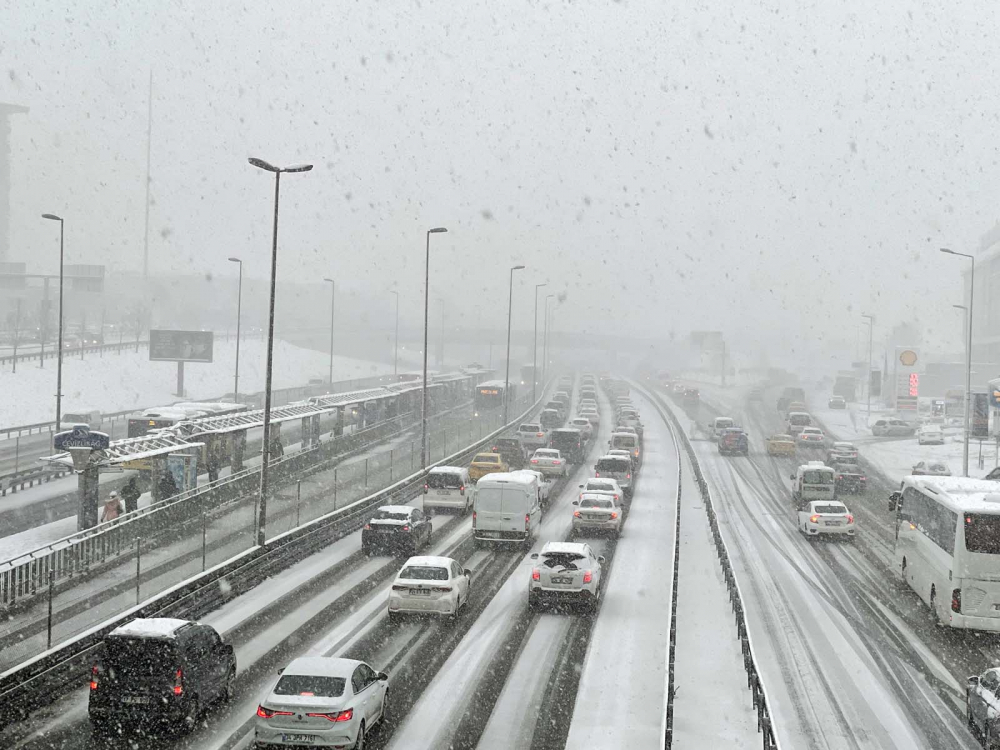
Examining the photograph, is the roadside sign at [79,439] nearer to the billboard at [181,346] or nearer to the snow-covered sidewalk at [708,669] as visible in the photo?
the snow-covered sidewalk at [708,669]

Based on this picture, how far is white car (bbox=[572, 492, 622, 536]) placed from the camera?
103 ft

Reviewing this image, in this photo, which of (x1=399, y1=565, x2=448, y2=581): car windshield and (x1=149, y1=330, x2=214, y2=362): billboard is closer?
(x1=399, y1=565, x2=448, y2=581): car windshield

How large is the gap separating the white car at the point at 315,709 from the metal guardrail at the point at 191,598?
131 inches

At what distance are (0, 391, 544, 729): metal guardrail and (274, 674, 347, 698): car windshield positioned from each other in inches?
129

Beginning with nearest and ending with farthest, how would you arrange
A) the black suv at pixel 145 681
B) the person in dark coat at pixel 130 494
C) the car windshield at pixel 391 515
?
the black suv at pixel 145 681 → the person in dark coat at pixel 130 494 → the car windshield at pixel 391 515

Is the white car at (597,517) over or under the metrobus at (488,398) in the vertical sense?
under

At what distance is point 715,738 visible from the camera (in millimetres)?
13727

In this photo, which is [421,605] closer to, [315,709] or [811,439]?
[315,709]

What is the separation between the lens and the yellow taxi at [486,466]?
42.2 m

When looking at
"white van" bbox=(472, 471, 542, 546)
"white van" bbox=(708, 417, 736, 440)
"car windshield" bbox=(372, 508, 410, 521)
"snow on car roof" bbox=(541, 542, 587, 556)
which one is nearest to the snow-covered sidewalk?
"snow on car roof" bbox=(541, 542, 587, 556)

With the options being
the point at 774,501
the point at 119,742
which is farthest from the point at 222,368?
the point at 119,742

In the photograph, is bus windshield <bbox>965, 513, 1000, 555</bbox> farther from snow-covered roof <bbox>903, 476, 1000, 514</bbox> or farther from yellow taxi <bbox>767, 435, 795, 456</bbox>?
yellow taxi <bbox>767, 435, 795, 456</bbox>

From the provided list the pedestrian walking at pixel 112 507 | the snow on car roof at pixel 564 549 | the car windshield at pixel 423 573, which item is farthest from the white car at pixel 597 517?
the pedestrian walking at pixel 112 507

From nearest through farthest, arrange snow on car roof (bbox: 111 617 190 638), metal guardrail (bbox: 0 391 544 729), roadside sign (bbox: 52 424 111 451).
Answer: snow on car roof (bbox: 111 617 190 638) < metal guardrail (bbox: 0 391 544 729) < roadside sign (bbox: 52 424 111 451)
